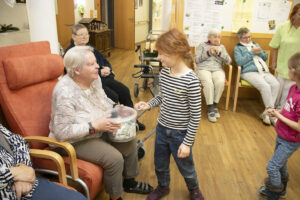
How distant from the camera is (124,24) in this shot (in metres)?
8.20

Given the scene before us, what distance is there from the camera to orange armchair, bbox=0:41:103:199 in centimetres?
149

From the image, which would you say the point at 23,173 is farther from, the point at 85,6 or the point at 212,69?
the point at 85,6

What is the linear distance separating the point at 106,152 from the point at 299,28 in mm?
2654

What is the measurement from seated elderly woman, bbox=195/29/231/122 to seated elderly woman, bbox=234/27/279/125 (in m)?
0.25

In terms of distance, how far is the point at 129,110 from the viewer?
1.75 m

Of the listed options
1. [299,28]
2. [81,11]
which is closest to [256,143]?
Answer: [299,28]

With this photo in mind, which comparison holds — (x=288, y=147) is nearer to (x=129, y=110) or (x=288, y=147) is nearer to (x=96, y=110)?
(x=129, y=110)

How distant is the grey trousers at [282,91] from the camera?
10.1 ft

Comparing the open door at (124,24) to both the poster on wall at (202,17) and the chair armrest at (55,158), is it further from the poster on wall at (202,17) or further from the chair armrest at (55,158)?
the chair armrest at (55,158)

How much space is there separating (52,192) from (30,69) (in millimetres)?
840

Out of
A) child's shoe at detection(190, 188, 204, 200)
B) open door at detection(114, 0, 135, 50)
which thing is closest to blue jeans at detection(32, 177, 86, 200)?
child's shoe at detection(190, 188, 204, 200)

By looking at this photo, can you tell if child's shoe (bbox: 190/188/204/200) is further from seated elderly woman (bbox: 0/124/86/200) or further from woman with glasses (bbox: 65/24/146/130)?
woman with glasses (bbox: 65/24/146/130)

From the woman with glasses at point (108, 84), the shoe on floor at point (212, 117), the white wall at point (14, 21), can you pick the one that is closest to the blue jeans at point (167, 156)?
the woman with glasses at point (108, 84)

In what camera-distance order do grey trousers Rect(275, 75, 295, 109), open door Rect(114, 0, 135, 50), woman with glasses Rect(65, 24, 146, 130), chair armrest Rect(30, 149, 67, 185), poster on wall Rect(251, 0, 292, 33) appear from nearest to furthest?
1. chair armrest Rect(30, 149, 67, 185)
2. woman with glasses Rect(65, 24, 146, 130)
3. grey trousers Rect(275, 75, 295, 109)
4. poster on wall Rect(251, 0, 292, 33)
5. open door Rect(114, 0, 135, 50)
